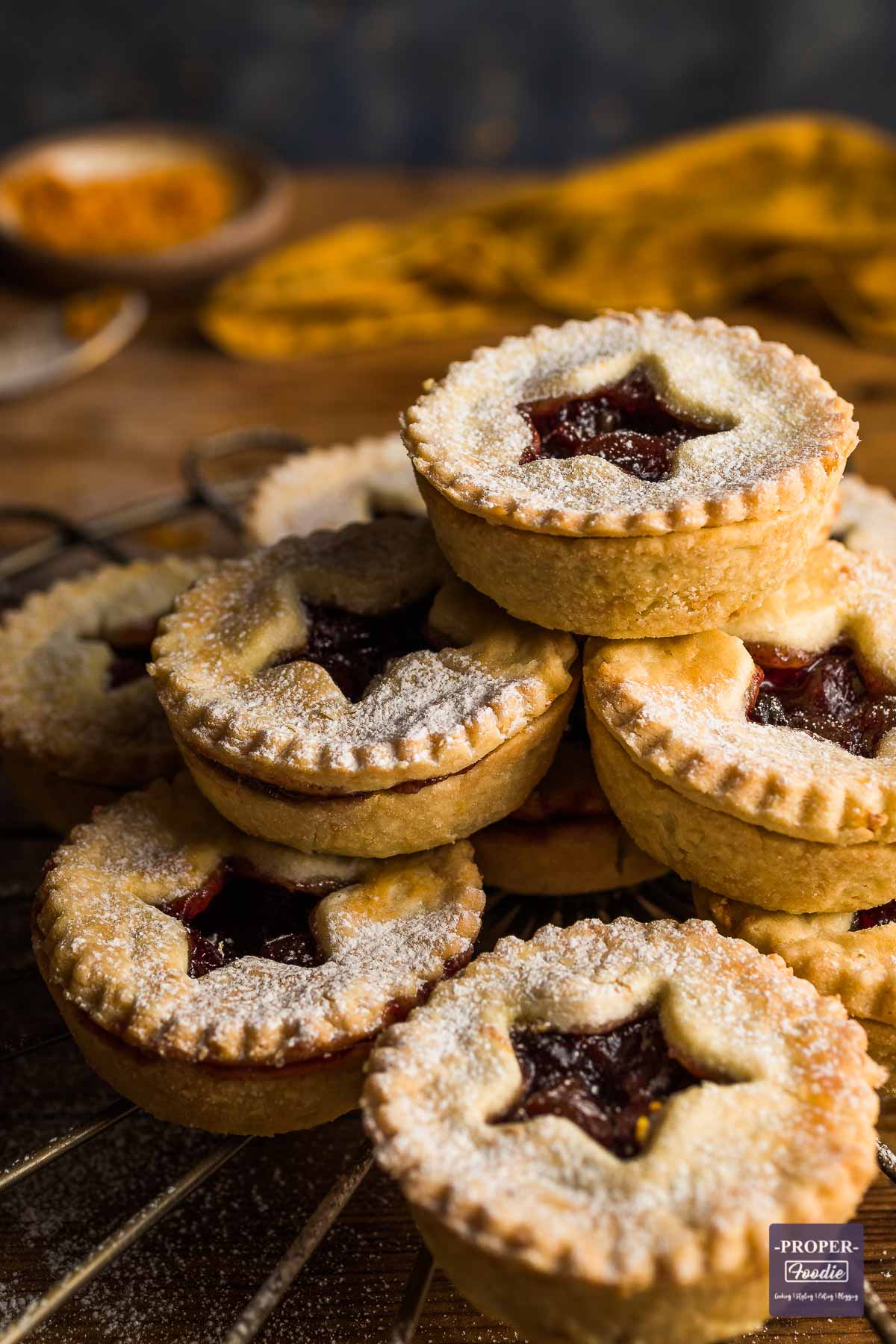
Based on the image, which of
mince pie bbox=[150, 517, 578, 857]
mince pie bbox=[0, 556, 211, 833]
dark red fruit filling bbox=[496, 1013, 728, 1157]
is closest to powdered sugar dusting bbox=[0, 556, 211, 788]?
mince pie bbox=[0, 556, 211, 833]

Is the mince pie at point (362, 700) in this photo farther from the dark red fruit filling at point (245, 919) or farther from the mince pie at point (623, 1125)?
the mince pie at point (623, 1125)

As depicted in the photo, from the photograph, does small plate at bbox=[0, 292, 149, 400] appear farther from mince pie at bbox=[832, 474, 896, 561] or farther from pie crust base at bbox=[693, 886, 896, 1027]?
pie crust base at bbox=[693, 886, 896, 1027]

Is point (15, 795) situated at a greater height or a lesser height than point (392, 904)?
lesser

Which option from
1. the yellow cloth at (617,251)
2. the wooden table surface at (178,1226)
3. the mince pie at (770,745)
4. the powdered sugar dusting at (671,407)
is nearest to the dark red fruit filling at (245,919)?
the wooden table surface at (178,1226)

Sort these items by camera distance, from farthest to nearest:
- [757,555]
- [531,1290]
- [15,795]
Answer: [15,795] < [757,555] < [531,1290]

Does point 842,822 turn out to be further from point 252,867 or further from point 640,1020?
point 252,867

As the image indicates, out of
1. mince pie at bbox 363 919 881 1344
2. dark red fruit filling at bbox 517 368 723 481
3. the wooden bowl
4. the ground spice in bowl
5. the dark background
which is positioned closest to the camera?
mince pie at bbox 363 919 881 1344

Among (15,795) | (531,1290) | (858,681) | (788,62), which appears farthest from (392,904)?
(788,62)
